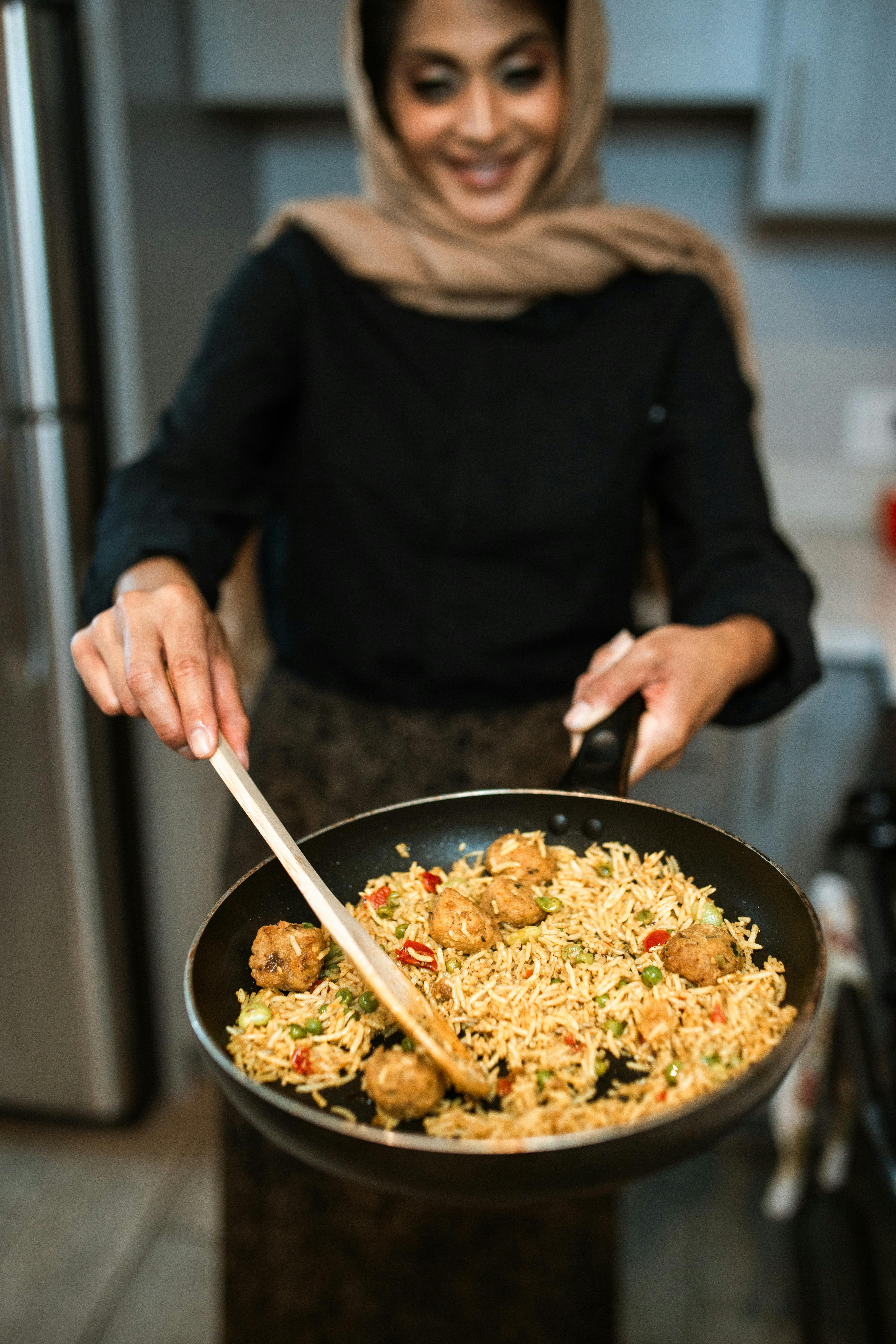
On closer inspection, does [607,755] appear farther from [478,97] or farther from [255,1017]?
[478,97]

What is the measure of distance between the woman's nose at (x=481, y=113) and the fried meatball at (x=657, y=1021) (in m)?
1.20

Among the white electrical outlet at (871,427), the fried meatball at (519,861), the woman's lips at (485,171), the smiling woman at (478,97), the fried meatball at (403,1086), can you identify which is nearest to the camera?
the fried meatball at (403,1086)

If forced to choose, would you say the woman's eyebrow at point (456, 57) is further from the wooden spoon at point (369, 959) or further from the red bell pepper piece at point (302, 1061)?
the red bell pepper piece at point (302, 1061)

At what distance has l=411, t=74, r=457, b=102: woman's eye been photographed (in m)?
1.44

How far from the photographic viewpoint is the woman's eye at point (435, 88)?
144 cm

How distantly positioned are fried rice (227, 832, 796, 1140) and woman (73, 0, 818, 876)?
0.56 metres

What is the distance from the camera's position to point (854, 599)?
7.06 ft

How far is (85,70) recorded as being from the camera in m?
1.83

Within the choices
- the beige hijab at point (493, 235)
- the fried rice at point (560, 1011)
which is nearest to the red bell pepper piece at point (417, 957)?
the fried rice at point (560, 1011)

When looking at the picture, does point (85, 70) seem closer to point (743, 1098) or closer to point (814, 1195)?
point (743, 1098)

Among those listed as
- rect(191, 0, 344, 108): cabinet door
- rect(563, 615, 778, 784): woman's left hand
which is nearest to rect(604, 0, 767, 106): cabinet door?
rect(191, 0, 344, 108): cabinet door

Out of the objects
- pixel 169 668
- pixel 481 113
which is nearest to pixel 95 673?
pixel 169 668

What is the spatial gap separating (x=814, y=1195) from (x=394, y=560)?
140 centimetres

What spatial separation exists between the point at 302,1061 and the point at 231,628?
3.47 feet
